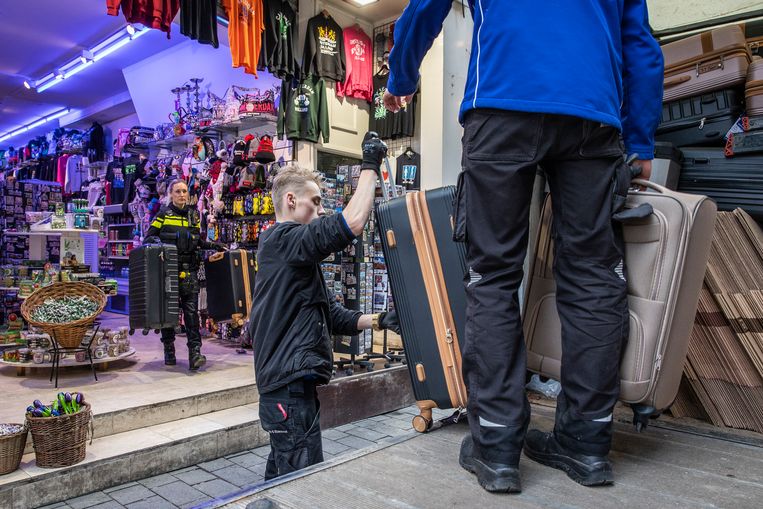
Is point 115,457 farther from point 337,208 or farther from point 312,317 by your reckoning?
point 337,208

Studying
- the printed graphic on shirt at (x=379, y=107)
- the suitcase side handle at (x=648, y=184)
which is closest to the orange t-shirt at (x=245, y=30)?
the printed graphic on shirt at (x=379, y=107)

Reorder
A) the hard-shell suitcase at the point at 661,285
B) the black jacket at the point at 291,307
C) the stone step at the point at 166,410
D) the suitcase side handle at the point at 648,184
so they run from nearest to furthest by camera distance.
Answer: the hard-shell suitcase at the point at 661,285, the suitcase side handle at the point at 648,184, the black jacket at the point at 291,307, the stone step at the point at 166,410

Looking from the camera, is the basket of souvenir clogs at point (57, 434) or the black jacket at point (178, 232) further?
the black jacket at point (178, 232)

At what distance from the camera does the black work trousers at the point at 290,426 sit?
2.00 metres

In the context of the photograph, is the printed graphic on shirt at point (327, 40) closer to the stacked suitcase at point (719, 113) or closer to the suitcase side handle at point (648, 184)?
the stacked suitcase at point (719, 113)

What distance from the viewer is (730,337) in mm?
2164

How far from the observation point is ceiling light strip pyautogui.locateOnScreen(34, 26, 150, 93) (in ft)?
27.5

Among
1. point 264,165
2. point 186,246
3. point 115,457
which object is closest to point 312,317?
point 115,457

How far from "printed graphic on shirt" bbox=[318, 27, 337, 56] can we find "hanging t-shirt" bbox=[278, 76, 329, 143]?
0.36 metres

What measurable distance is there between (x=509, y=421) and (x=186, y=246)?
476cm

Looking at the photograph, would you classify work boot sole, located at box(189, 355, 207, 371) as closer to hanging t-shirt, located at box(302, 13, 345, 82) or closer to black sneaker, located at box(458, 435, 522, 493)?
hanging t-shirt, located at box(302, 13, 345, 82)

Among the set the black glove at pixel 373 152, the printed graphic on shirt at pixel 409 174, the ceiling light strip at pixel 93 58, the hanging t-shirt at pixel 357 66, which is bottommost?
the black glove at pixel 373 152

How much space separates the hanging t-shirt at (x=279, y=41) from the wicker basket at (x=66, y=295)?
306 centimetres

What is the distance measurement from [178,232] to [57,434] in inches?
109
